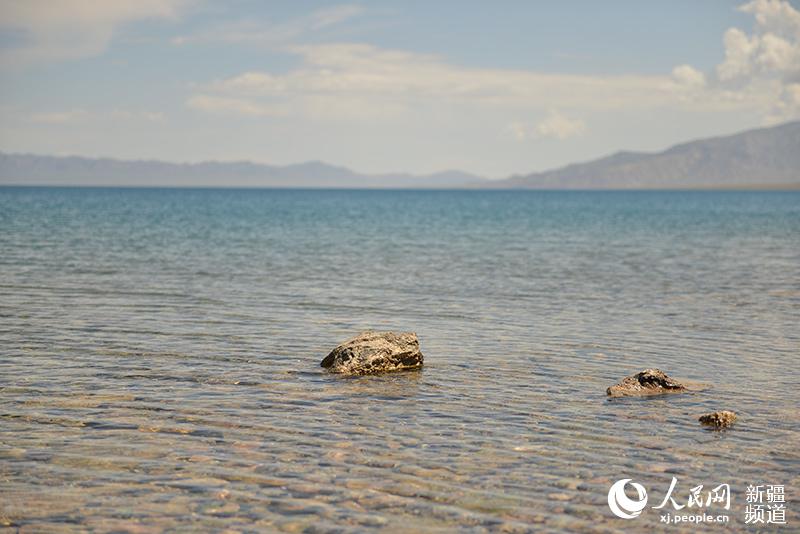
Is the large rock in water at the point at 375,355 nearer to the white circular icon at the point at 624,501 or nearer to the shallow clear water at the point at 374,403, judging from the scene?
the shallow clear water at the point at 374,403

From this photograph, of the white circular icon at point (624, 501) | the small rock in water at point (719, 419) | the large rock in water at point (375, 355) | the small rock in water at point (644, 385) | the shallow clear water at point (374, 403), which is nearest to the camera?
the white circular icon at point (624, 501)

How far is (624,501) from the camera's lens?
33.8 ft

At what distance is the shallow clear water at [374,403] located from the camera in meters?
10.1

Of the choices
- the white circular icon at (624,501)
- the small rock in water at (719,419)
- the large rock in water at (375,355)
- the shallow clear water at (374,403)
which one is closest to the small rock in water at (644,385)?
the shallow clear water at (374,403)

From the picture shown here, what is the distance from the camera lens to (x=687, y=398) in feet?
50.6

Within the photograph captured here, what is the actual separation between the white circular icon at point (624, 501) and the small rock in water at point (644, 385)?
4.71 m

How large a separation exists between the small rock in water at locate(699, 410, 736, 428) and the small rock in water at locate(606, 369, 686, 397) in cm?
188

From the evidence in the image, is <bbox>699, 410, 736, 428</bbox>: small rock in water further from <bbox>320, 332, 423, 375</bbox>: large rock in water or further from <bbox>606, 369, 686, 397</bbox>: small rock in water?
<bbox>320, 332, 423, 375</bbox>: large rock in water

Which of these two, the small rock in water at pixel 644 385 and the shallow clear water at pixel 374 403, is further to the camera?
the small rock in water at pixel 644 385

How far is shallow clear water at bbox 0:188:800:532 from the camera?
10.1 m

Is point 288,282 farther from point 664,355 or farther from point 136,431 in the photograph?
point 136,431

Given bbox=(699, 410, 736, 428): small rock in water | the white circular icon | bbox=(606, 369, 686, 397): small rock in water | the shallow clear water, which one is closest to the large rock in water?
the shallow clear water

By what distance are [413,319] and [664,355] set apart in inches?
311

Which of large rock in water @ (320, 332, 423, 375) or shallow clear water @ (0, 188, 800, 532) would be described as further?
large rock in water @ (320, 332, 423, 375)
